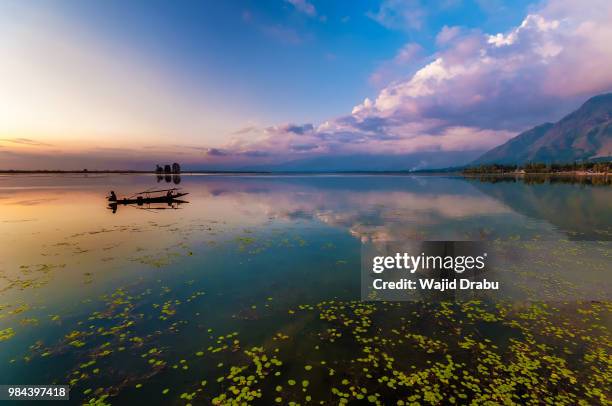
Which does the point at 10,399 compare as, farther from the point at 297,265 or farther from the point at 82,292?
the point at 297,265

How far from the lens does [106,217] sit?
42.6m

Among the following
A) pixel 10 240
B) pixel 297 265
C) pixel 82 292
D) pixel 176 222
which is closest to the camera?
pixel 82 292

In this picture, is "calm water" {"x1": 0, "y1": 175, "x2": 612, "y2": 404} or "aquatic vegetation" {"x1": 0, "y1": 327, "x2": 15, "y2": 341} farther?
"aquatic vegetation" {"x1": 0, "y1": 327, "x2": 15, "y2": 341}

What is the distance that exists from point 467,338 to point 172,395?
38.7ft

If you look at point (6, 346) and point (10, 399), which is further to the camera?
point (6, 346)

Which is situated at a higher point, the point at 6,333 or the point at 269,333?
the point at 6,333

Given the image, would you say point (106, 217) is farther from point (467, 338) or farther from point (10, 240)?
point (467, 338)

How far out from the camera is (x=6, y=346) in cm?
1170

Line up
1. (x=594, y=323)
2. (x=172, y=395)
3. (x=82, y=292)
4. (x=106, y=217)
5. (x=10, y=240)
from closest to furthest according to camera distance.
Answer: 1. (x=172, y=395)
2. (x=594, y=323)
3. (x=82, y=292)
4. (x=10, y=240)
5. (x=106, y=217)

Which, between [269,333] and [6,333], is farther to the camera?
[269,333]

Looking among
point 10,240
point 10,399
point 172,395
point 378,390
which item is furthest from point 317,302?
point 10,240

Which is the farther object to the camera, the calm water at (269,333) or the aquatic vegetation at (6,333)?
the aquatic vegetation at (6,333)

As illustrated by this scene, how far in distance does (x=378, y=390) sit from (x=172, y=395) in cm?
681

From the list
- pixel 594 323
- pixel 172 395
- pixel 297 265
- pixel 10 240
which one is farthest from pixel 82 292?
pixel 594 323
